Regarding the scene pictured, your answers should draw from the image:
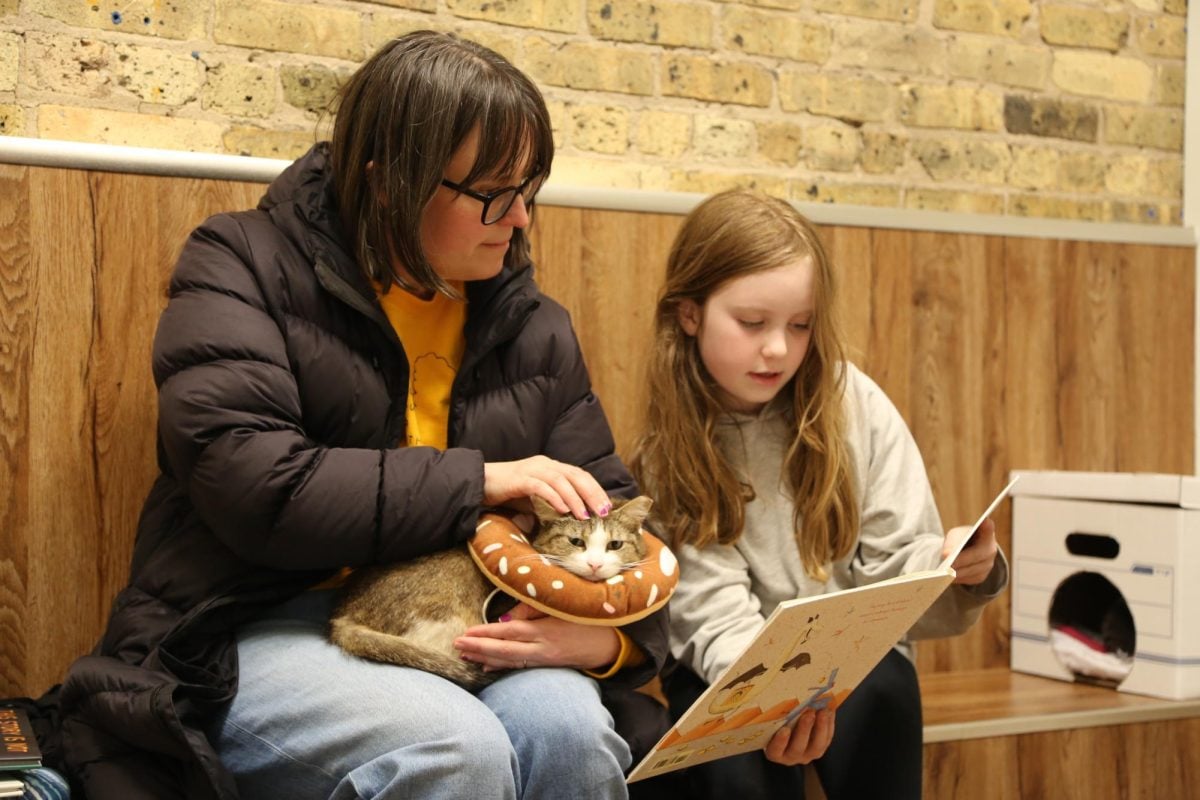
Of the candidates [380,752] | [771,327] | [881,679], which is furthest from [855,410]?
[380,752]

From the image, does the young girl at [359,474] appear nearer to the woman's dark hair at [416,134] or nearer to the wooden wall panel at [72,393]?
the woman's dark hair at [416,134]

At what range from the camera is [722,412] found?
1943mm

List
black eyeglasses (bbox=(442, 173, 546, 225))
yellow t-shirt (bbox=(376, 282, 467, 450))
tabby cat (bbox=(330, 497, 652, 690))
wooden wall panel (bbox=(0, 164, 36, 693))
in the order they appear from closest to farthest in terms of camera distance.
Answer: tabby cat (bbox=(330, 497, 652, 690)) → black eyeglasses (bbox=(442, 173, 546, 225)) → yellow t-shirt (bbox=(376, 282, 467, 450)) → wooden wall panel (bbox=(0, 164, 36, 693))

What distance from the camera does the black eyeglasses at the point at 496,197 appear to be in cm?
157

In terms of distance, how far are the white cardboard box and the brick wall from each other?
669 millimetres

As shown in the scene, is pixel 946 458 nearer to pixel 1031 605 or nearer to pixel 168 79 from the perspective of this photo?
pixel 1031 605

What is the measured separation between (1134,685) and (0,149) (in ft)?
6.98

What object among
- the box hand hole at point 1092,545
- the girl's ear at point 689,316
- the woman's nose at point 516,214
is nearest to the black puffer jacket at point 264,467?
the woman's nose at point 516,214

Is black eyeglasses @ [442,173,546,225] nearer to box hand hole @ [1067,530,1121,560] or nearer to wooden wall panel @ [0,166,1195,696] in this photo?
wooden wall panel @ [0,166,1195,696]

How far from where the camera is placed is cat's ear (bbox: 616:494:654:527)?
5.18 ft

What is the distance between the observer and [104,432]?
1868 mm

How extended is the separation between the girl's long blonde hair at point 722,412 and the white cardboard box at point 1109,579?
29.6 inches

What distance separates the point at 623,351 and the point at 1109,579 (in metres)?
1.05

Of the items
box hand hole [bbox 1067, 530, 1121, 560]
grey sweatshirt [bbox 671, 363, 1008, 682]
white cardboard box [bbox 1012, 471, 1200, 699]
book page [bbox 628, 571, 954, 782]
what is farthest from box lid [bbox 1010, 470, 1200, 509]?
book page [bbox 628, 571, 954, 782]
